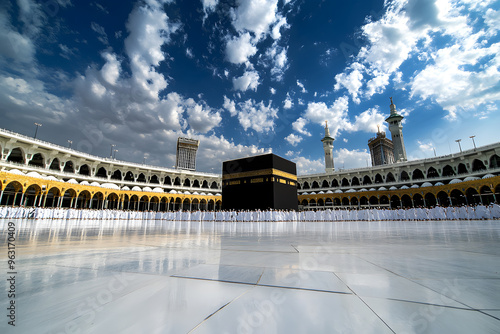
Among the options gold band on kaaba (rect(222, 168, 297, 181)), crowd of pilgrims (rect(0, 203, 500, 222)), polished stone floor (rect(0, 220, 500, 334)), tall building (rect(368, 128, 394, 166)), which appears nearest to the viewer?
polished stone floor (rect(0, 220, 500, 334))

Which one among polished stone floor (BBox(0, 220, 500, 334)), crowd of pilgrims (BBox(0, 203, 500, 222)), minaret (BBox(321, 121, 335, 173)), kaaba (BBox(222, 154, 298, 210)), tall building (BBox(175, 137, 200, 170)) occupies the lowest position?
polished stone floor (BBox(0, 220, 500, 334))

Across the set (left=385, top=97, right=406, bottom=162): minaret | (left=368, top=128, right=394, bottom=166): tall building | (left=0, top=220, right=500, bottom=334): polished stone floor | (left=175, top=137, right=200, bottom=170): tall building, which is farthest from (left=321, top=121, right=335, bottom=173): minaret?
(left=0, top=220, right=500, bottom=334): polished stone floor

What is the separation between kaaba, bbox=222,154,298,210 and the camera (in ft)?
67.7

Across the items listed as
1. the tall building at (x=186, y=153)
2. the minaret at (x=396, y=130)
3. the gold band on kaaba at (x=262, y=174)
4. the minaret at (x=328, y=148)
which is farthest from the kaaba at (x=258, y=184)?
the tall building at (x=186, y=153)

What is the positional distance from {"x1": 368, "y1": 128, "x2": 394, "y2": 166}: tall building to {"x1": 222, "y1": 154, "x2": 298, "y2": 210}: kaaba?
5803 centimetres

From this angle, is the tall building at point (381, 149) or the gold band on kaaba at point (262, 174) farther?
the tall building at point (381, 149)

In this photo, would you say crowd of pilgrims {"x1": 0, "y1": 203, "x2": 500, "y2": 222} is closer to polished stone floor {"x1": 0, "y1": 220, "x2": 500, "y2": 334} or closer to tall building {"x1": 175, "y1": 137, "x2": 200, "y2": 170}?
polished stone floor {"x1": 0, "y1": 220, "x2": 500, "y2": 334}

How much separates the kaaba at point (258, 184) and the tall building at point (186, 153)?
44303mm

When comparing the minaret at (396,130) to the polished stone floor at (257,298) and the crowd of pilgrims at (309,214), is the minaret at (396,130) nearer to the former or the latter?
the crowd of pilgrims at (309,214)

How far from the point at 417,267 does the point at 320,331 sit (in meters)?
1.61

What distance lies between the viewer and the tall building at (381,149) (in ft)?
222

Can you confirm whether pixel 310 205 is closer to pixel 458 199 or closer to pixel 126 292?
pixel 458 199

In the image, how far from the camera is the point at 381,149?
67875 millimetres

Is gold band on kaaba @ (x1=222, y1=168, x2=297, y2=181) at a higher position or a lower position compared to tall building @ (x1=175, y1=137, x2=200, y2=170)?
lower
